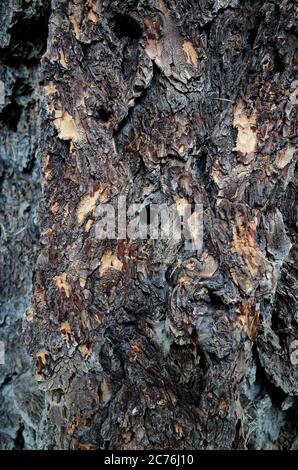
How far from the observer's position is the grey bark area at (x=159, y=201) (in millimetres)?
988

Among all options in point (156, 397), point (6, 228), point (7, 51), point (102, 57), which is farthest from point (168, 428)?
point (7, 51)

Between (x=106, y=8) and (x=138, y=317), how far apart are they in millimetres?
706

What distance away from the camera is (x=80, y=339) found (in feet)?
3.36

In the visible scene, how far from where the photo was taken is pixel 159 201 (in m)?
1.03

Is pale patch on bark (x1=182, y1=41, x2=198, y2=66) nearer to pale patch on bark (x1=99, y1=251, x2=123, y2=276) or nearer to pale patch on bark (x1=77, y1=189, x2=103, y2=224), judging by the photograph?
pale patch on bark (x1=77, y1=189, x2=103, y2=224)

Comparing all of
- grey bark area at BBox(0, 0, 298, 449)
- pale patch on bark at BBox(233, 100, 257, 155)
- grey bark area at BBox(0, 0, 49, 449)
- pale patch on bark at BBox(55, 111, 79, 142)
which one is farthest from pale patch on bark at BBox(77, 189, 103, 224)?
pale patch on bark at BBox(233, 100, 257, 155)

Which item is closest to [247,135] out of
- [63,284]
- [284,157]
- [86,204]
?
[284,157]

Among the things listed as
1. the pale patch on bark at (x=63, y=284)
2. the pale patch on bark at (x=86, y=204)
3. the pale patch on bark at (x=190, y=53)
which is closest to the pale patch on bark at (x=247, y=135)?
the pale patch on bark at (x=190, y=53)

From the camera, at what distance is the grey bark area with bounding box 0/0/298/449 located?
988 mm

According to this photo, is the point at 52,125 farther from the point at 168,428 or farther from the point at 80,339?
the point at 168,428

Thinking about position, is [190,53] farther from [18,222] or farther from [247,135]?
[18,222]

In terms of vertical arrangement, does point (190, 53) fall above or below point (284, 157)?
above

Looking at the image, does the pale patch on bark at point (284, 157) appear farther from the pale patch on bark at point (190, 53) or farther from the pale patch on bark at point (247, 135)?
the pale patch on bark at point (190, 53)
